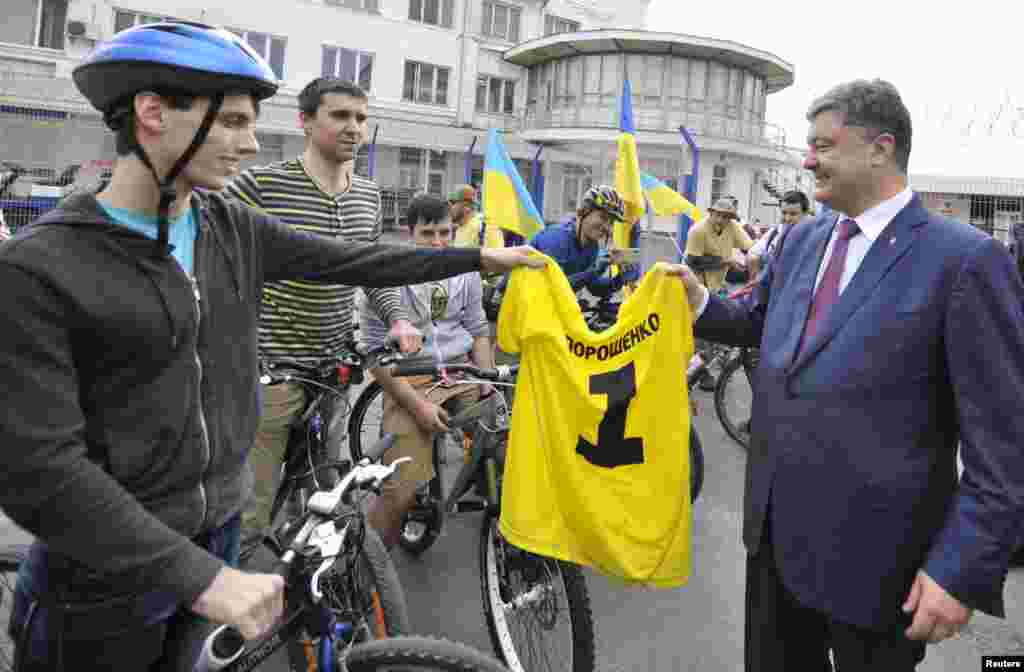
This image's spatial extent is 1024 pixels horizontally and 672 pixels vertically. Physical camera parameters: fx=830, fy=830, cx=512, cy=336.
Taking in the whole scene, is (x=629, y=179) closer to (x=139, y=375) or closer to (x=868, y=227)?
(x=868, y=227)

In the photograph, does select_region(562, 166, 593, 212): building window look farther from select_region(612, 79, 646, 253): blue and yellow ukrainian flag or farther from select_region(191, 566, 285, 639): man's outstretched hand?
select_region(191, 566, 285, 639): man's outstretched hand

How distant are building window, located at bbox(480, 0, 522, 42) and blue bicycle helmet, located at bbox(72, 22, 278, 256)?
41833mm

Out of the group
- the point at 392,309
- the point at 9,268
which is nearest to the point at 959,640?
the point at 392,309

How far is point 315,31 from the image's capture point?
3506cm

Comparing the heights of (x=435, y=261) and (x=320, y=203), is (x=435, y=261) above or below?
below

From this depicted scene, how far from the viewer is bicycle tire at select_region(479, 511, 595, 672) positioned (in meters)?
3.06

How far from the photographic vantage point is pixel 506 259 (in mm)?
2715

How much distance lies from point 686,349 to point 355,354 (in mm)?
1378

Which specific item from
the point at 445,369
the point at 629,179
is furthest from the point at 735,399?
the point at 445,369

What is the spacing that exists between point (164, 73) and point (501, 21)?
43.2m

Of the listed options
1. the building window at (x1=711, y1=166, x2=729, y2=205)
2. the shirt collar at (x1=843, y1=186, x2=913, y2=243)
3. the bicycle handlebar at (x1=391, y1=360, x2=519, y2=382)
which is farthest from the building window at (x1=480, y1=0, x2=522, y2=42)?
the shirt collar at (x1=843, y1=186, x2=913, y2=243)

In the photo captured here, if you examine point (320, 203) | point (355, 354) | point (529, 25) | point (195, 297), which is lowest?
point (355, 354)

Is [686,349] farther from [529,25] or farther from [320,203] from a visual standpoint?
[529,25]

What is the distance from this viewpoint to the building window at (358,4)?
35594 mm
